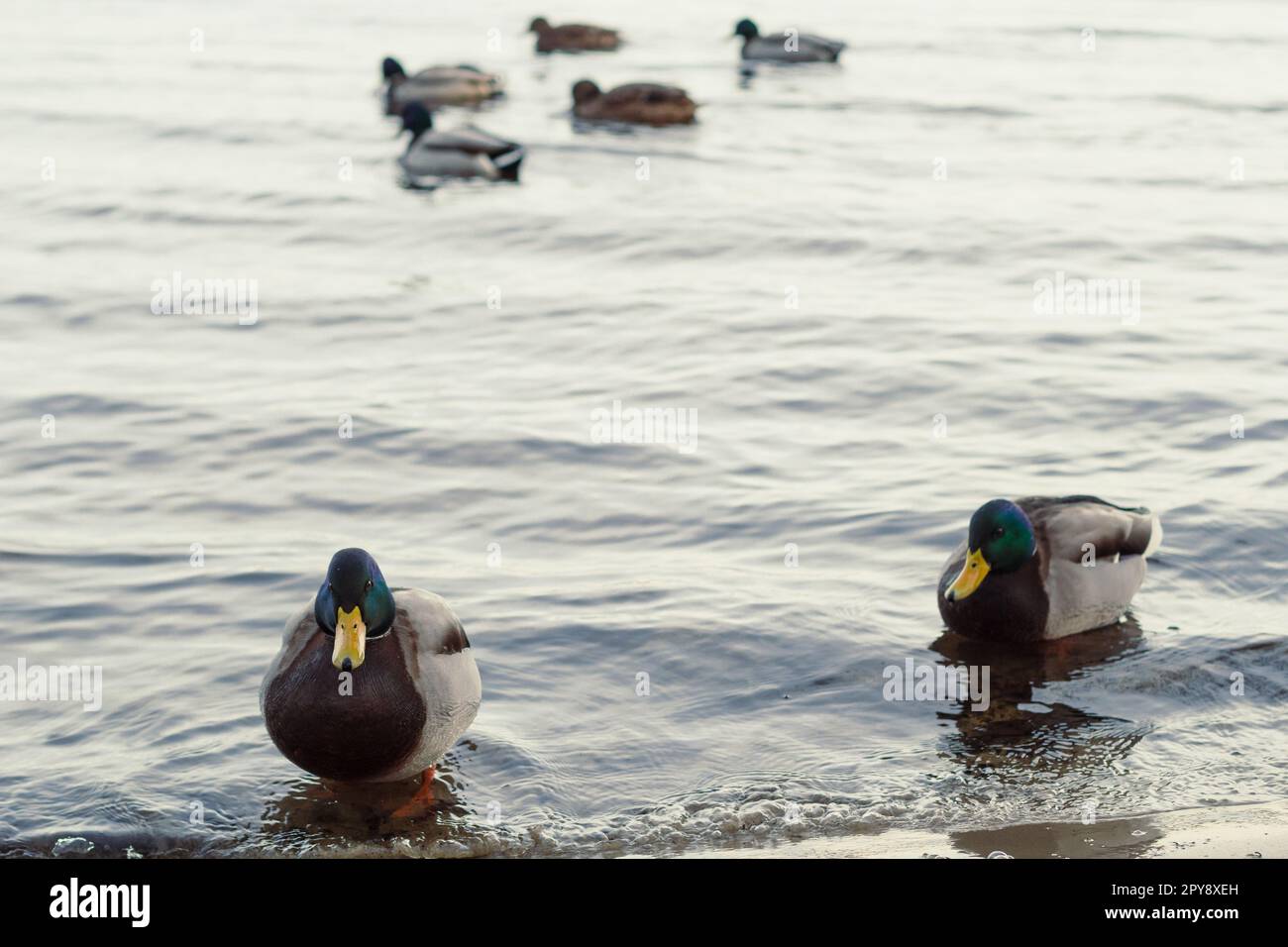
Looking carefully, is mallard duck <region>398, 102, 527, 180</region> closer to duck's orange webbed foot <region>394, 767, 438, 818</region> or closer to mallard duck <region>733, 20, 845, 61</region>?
mallard duck <region>733, 20, 845, 61</region>

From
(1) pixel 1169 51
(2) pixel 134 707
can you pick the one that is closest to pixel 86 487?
(2) pixel 134 707

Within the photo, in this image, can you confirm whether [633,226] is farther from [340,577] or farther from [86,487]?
[340,577]

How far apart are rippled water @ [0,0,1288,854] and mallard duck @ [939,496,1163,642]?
0.48 feet

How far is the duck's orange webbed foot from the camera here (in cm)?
617

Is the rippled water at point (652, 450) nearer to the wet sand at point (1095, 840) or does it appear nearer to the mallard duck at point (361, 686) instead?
the wet sand at point (1095, 840)

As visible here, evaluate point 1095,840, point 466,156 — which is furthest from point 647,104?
point 1095,840

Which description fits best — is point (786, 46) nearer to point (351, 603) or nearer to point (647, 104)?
point (647, 104)

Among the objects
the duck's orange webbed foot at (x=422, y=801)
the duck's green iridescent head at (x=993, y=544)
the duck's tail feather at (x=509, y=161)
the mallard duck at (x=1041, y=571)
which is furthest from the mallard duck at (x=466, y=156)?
the duck's orange webbed foot at (x=422, y=801)

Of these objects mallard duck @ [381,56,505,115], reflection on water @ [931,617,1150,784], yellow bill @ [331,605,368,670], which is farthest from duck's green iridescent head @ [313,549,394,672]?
mallard duck @ [381,56,505,115]

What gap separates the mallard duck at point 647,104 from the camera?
20.2 meters

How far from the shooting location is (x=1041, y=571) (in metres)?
7.63

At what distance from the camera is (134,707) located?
22.7 ft

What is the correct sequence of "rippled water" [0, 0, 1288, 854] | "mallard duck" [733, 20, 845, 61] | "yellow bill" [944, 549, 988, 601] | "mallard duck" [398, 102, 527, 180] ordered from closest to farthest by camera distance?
"rippled water" [0, 0, 1288, 854] → "yellow bill" [944, 549, 988, 601] → "mallard duck" [398, 102, 527, 180] → "mallard duck" [733, 20, 845, 61]

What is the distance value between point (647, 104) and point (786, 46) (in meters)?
5.21
